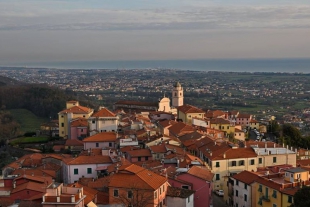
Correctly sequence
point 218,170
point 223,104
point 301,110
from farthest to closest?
1. point 223,104
2. point 301,110
3. point 218,170

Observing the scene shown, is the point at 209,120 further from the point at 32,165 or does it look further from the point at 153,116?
the point at 32,165

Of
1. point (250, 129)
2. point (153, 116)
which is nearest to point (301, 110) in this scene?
point (250, 129)

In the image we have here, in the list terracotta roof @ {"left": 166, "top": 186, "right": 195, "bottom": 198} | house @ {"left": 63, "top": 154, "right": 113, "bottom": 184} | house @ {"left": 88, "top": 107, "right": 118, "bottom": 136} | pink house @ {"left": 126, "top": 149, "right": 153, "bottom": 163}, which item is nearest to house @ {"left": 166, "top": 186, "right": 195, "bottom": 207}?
terracotta roof @ {"left": 166, "top": 186, "right": 195, "bottom": 198}

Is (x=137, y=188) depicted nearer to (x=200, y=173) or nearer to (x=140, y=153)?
(x=200, y=173)

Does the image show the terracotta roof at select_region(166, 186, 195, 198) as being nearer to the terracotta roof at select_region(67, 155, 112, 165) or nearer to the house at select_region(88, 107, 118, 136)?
the terracotta roof at select_region(67, 155, 112, 165)

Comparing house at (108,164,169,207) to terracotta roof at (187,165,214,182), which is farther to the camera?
terracotta roof at (187,165,214,182)

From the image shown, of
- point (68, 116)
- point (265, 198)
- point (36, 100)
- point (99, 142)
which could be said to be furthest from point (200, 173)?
point (36, 100)
